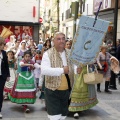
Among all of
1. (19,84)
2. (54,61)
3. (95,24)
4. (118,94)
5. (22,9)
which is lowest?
(118,94)

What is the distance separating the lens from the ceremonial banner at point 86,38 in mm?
5211

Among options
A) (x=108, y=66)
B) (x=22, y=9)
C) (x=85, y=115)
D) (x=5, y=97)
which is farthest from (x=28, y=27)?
A: (x=85, y=115)

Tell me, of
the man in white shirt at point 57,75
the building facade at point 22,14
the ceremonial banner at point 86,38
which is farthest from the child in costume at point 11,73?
the building facade at point 22,14

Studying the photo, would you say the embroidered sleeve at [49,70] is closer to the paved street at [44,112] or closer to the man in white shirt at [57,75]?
the man in white shirt at [57,75]

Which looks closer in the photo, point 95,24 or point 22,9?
point 95,24

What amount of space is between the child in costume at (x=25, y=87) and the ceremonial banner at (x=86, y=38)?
2.75 m

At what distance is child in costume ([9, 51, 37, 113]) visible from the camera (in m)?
7.84

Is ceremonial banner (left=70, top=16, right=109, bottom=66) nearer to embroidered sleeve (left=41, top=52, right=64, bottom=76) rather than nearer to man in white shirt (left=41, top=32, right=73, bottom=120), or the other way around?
man in white shirt (left=41, top=32, right=73, bottom=120)

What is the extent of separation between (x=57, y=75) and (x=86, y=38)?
70cm

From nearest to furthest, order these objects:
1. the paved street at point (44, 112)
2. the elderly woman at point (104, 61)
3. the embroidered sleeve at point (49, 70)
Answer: the embroidered sleeve at point (49, 70) → the paved street at point (44, 112) → the elderly woman at point (104, 61)

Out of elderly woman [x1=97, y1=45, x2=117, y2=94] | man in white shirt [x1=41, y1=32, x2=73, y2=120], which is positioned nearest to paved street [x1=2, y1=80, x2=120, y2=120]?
elderly woman [x1=97, y1=45, x2=117, y2=94]

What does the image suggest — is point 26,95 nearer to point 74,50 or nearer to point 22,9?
point 74,50

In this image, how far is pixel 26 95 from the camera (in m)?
7.86

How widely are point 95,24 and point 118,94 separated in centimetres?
596
